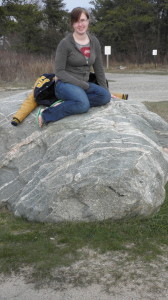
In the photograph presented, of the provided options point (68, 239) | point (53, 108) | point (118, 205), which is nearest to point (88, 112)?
point (53, 108)

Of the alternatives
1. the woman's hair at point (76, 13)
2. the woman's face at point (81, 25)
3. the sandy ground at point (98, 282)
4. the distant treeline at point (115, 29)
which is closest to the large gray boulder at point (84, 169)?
the sandy ground at point (98, 282)

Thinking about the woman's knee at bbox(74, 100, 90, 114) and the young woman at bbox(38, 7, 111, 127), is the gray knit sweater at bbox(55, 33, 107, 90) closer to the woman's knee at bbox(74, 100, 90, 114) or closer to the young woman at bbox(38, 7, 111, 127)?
the young woman at bbox(38, 7, 111, 127)

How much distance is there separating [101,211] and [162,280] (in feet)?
3.03

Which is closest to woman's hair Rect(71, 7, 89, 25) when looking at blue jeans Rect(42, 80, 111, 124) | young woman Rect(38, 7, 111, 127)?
young woman Rect(38, 7, 111, 127)

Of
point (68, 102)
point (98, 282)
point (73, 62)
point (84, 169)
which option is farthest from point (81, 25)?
point (98, 282)

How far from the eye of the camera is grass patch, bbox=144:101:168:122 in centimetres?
Result: 852

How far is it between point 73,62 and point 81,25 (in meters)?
0.40

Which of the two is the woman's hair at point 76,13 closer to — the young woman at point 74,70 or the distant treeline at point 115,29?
the young woman at point 74,70

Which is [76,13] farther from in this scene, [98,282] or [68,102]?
[98,282]

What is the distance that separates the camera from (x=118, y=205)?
352 centimetres

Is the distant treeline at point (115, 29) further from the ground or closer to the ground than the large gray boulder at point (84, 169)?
further from the ground

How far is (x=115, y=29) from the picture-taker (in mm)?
36938

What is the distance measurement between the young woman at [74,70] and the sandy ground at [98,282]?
1.81m

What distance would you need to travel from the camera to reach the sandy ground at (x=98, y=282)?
264cm
